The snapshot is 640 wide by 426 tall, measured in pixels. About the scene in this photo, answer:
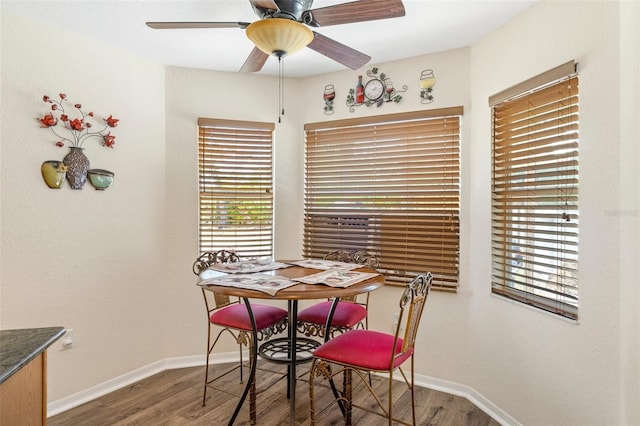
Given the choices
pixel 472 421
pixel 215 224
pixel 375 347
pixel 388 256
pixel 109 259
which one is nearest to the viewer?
pixel 375 347

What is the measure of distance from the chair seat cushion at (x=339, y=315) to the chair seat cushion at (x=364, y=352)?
0.41 m

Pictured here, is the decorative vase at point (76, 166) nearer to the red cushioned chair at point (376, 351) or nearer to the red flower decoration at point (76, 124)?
the red flower decoration at point (76, 124)

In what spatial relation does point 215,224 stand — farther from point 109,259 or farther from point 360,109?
point 360,109

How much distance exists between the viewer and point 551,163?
1.93 m

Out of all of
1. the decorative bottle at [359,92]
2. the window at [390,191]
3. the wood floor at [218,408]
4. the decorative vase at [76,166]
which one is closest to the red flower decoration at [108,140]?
the decorative vase at [76,166]

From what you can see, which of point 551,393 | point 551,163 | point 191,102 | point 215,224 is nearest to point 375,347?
point 551,393

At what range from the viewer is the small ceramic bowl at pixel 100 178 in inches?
98.3

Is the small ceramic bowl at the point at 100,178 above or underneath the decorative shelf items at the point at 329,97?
underneath

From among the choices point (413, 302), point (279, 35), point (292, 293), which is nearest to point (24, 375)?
point (292, 293)

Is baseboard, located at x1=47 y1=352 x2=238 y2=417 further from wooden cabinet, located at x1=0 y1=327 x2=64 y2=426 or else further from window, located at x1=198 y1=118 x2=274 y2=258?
wooden cabinet, located at x1=0 y1=327 x2=64 y2=426

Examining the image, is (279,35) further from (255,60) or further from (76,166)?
(76,166)

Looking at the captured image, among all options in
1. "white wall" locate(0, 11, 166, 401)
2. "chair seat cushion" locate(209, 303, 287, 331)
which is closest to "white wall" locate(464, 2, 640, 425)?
"chair seat cushion" locate(209, 303, 287, 331)

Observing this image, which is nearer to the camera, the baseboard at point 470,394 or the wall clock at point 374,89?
the baseboard at point 470,394

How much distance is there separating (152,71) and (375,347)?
8.62 feet
